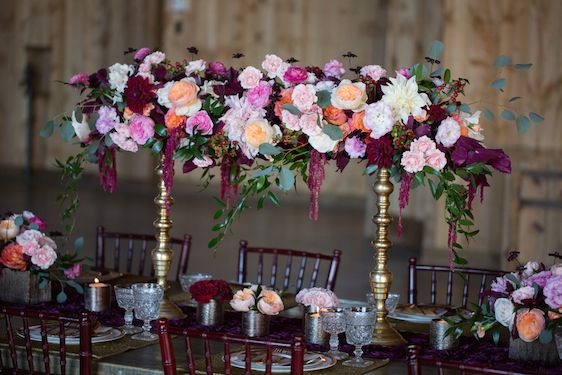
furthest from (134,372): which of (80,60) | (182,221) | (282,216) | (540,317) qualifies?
(80,60)

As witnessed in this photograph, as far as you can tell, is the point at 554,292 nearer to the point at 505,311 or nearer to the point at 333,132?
the point at 505,311

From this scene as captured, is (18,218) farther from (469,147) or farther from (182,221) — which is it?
(182,221)

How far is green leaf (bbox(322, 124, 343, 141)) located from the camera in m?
2.97

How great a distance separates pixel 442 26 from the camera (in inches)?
307

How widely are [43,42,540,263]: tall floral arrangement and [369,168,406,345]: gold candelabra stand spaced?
0.06m

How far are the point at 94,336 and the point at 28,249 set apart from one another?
50 cm

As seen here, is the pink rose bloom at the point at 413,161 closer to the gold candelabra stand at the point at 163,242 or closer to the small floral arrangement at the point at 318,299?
the small floral arrangement at the point at 318,299

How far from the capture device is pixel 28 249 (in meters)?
3.41

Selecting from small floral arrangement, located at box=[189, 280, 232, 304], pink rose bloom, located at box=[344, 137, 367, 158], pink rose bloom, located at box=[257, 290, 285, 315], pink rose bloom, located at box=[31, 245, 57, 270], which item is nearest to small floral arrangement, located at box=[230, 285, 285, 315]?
pink rose bloom, located at box=[257, 290, 285, 315]

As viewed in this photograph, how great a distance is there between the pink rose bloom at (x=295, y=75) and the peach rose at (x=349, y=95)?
132 mm

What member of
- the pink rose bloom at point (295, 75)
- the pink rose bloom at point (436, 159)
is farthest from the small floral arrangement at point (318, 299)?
A: the pink rose bloom at point (295, 75)

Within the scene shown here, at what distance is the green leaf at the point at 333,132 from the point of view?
2971 mm

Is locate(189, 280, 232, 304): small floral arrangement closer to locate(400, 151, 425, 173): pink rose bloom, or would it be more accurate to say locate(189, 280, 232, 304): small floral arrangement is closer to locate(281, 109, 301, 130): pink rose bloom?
locate(281, 109, 301, 130): pink rose bloom

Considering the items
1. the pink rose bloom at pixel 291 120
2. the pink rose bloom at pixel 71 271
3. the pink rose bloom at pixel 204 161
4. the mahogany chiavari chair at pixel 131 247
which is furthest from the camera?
the mahogany chiavari chair at pixel 131 247
